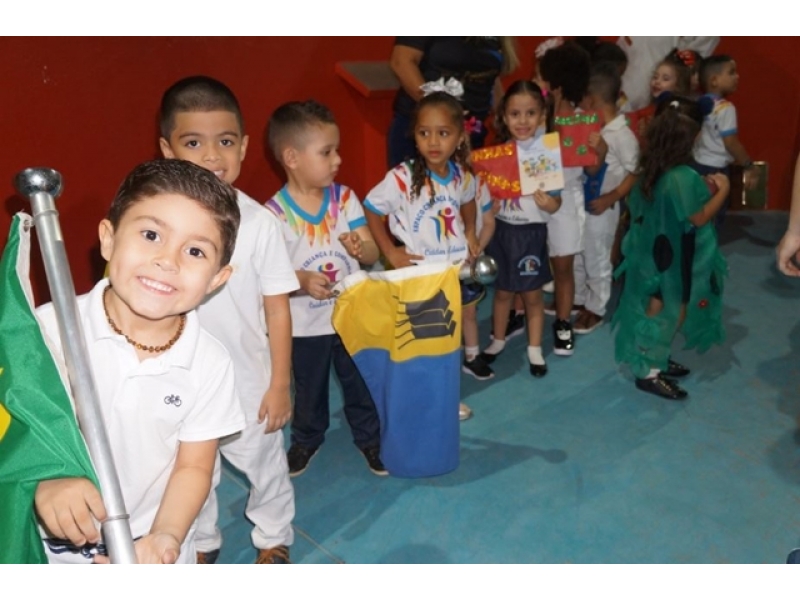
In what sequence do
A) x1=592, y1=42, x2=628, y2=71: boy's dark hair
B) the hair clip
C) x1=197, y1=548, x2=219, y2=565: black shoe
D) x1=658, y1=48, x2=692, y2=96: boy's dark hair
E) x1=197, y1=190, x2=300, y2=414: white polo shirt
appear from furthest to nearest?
the hair clip → x1=658, y1=48, x2=692, y2=96: boy's dark hair → x1=592, y1=42, x2=628, y2=71: boy's dark hair → x1=197, y1=548, x2=219, y2=565: black shoe → x1=197, y1=190, x2=300, y2=414: white polo shirt

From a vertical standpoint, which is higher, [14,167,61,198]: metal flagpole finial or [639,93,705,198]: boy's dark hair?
[14,167,61,198]: metal flagpole finial

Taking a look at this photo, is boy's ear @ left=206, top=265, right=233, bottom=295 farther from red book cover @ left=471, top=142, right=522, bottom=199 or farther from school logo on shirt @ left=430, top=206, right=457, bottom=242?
red book cover @ left=471, top=142, right=522, bottom=199

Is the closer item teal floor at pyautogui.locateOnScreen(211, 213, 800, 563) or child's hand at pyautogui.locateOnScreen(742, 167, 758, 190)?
teal floor at pyautogui.locateOnScreen(211, 213, 800, 563)

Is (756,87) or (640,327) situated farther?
(756,87)

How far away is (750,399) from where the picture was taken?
3529 millimetres

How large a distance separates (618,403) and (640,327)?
13.6 inches

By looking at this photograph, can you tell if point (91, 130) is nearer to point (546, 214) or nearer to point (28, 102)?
point (28, 102)

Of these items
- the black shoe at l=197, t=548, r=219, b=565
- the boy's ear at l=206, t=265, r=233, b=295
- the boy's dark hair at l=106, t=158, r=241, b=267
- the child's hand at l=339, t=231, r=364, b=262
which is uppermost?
the boy's dark hair at l=106, t=158, r=241, b=267

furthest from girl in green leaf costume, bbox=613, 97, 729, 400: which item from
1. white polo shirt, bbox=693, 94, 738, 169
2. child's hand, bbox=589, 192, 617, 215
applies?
white polo shirt, bbox=693, 94, 738, 169

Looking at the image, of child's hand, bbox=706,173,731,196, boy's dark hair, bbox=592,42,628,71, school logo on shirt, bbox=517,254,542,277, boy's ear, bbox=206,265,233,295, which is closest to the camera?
boy's ear, bbox=206,265,233,295

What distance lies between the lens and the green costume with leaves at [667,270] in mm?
3348

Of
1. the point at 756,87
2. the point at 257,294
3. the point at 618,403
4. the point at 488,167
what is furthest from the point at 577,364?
the point at 756,87

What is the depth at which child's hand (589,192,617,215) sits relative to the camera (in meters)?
4.02

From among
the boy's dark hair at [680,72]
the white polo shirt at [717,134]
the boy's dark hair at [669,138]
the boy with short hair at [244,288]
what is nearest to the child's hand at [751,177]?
the white polo shirt at [717,134]
